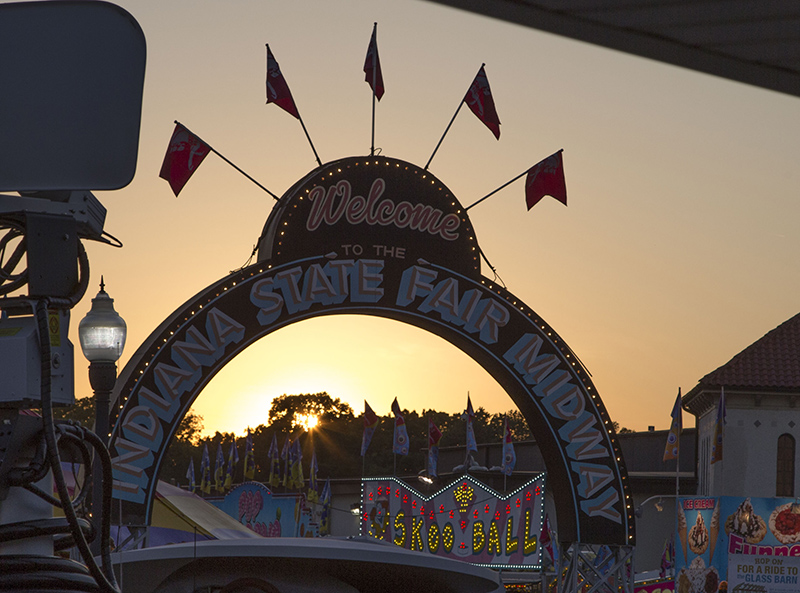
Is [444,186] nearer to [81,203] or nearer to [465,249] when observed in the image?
[465,249]

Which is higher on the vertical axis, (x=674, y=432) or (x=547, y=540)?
(x=674, y=432)

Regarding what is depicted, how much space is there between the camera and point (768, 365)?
4150cm

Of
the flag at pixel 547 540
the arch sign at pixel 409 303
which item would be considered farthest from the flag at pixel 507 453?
the arch sign at pixel 409 303

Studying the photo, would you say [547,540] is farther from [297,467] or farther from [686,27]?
[686,27]

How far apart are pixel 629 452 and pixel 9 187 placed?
178ft

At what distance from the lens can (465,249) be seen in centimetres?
1980

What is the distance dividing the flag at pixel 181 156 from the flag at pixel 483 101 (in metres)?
5.50

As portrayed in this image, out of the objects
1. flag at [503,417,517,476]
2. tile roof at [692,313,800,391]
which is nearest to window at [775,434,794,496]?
tile roof at [692,313,800,391]

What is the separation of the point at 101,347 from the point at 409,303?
9586 millimetres

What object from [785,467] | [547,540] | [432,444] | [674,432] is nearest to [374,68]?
[547,540]

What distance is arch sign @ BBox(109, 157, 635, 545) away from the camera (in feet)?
58.9

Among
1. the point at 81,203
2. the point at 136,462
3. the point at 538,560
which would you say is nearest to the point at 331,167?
the point at 136,462

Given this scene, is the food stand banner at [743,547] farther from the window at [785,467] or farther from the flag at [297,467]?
the flag at [297,467]

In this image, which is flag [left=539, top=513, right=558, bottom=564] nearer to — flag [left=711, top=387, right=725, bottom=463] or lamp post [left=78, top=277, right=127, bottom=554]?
flag [left=711, top=387, right=725, bottom=463]
